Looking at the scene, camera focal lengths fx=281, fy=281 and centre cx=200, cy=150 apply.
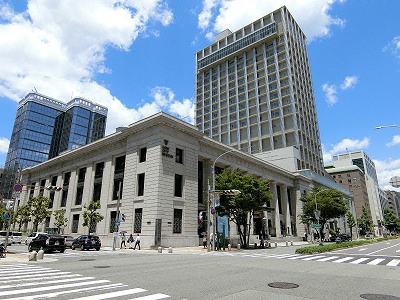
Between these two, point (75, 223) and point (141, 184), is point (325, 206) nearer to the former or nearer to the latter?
point (141, 184)

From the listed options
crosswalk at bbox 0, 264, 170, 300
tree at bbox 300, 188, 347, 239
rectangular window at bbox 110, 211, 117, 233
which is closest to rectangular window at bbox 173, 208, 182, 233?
rectangular window at bbox 110, 211, 117, 233

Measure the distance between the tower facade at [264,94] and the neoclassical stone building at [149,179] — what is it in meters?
29.3

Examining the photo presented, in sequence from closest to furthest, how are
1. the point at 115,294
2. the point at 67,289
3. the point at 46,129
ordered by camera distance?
the point at 115,294 → the point at 67,289 → the point at 46,129

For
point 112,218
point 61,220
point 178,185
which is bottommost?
point 61,220

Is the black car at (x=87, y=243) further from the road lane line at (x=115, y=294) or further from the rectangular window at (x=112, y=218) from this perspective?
the road lane line at (x=115, y=294)

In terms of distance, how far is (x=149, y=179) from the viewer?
34.4 metres

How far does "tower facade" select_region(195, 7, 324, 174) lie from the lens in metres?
78.9

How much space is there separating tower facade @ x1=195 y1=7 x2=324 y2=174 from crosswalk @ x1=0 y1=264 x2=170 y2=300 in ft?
214

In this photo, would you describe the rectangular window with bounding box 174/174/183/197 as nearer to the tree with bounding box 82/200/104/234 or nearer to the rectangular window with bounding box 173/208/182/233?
the rectangular window with bounding box 173/208/182/233

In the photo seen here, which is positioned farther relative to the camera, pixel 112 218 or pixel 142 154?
pixel 112 218

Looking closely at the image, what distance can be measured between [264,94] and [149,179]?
59.6m

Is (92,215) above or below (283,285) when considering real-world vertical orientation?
above

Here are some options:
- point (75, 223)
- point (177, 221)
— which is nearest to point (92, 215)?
point (75, 223)

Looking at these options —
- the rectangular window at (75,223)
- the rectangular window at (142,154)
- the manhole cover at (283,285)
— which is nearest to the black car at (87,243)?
the rectangular window at (142,154)
